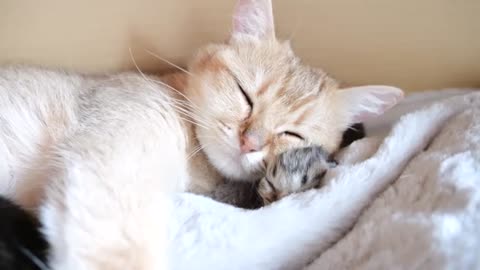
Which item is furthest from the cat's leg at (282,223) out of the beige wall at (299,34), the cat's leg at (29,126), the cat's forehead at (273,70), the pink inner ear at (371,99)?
the beige wall at (299,34)

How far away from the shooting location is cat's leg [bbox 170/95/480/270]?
101cm

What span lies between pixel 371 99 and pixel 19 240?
89 centimetres

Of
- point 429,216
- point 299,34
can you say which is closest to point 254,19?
point 299,34

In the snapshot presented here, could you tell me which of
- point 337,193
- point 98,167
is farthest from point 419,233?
point 98,167

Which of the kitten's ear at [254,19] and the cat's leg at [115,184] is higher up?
the kitten's ear at [254,19]

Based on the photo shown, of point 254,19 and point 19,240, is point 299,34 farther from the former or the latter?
point 19,240

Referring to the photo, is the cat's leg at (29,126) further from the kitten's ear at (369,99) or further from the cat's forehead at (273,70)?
the kitten's ear at (369,99)

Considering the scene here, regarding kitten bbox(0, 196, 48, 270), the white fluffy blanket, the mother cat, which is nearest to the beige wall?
the mother cat

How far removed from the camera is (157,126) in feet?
3.76

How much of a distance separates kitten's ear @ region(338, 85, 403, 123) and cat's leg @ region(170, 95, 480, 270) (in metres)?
0.13

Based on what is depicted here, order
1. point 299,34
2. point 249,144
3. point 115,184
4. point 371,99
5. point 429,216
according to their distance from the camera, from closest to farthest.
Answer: point 429,216
point 115,184
point 249,144
point 371,99
point 299,34

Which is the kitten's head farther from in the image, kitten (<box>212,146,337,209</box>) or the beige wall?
the beige wall

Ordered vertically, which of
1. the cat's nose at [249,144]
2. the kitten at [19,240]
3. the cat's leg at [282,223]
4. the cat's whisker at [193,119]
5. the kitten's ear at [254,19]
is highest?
the kitten's ear at [254,19]

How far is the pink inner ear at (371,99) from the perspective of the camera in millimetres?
1204
